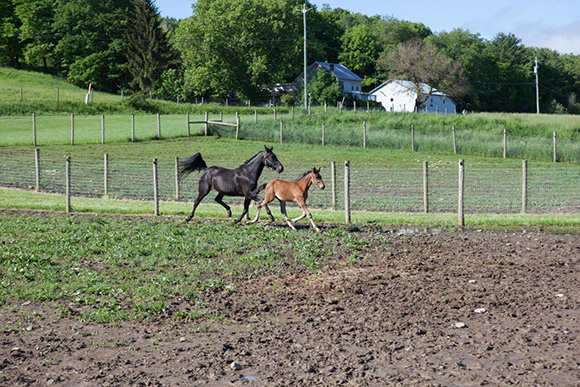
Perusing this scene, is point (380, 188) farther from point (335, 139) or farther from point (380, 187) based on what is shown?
point (335, 139)

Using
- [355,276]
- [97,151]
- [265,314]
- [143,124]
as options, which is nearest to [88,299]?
[265,314]

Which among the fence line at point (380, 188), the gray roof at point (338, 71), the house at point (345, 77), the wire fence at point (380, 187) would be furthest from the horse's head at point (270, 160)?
the gray roof at point (338, 71)

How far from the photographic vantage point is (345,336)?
8.88 meters

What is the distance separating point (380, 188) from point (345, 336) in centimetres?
1949

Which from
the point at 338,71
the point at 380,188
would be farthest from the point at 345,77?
the point at 380,188

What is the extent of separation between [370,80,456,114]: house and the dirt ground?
294 ft

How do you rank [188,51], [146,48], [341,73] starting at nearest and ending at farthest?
[146,48], [188,51], [341,73]

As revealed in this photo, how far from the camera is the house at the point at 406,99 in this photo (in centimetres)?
10044

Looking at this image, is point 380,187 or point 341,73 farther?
point 341,73

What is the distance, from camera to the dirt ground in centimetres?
751

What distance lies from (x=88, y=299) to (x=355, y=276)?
4506 millimetres

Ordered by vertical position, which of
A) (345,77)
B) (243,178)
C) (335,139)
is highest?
(345,77)

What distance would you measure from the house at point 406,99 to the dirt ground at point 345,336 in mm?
89543

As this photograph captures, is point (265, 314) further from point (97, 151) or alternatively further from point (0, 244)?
point (97, 151)
